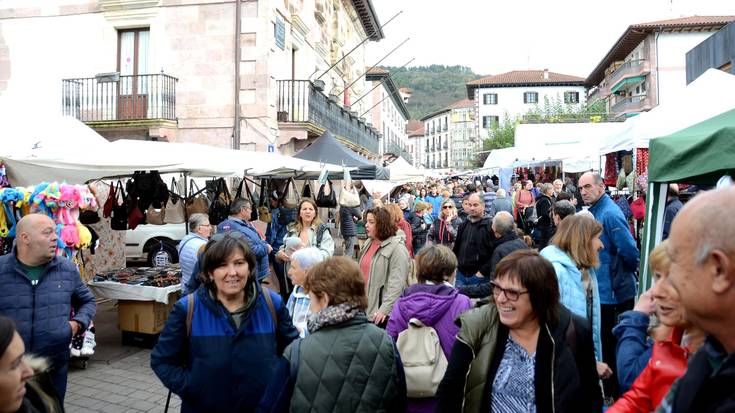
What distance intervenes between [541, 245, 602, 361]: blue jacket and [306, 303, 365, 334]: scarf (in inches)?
65.9

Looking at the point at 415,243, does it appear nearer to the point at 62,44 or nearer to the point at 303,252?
the point at 303,252

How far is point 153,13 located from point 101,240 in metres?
8.78

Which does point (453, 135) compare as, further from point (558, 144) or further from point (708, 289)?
point (708, 289)

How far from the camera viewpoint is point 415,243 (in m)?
12.2

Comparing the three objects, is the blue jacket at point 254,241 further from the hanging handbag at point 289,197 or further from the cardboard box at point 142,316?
the hanging handbag at point 289,197

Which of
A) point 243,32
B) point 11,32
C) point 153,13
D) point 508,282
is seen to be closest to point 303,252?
point 508,282

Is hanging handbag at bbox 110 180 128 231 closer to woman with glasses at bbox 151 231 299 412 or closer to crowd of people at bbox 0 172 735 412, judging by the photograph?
crowd of people at bbox 0 172 735 412

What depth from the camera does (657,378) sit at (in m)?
2.02

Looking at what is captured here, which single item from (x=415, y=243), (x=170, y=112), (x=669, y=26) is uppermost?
(x=669, y=26)

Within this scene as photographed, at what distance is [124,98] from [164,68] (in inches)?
54.7

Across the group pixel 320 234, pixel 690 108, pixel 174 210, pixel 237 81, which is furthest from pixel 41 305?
pixel 237 81

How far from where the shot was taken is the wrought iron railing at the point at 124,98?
50.0 ft

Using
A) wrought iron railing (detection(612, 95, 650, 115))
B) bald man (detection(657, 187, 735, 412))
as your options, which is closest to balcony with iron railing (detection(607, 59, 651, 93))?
wrought iron railing (detection(612, 95, 650, 115))

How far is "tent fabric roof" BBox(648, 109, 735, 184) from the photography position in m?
3.58
